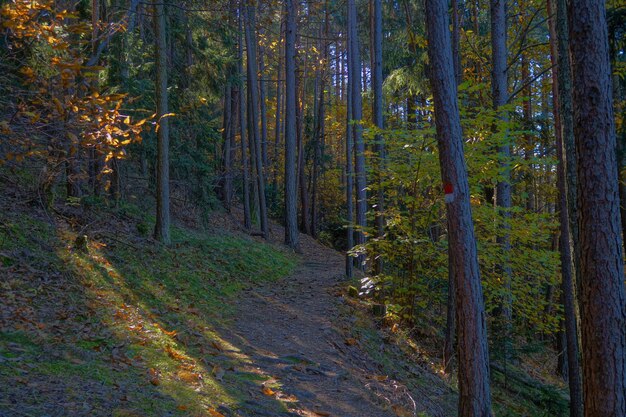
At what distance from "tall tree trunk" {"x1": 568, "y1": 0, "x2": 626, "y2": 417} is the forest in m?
0.02

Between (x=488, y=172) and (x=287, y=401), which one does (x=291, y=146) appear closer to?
(x=488, y=172)

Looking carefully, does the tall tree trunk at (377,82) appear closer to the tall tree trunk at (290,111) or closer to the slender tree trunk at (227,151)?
the tall tree trunk at (290,111)

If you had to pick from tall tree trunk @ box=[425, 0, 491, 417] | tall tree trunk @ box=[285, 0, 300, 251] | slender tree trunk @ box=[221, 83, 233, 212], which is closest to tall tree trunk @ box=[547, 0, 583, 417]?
tall tree trunk @ box=[425, 0, 491, 417]

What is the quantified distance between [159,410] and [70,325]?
8.26 feet

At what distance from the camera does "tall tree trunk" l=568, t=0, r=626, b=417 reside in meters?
5.29

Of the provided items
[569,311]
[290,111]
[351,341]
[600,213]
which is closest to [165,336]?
[351,341]

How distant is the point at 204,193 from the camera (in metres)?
17.0

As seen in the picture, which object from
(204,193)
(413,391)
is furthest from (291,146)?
(413,391)

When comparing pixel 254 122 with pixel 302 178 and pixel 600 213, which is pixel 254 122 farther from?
pixel 600 213

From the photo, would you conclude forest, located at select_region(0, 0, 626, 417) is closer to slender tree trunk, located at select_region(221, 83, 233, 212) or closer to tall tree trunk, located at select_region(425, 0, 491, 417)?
tall tree trunk, located at select_region(425, 0, 491, 417)

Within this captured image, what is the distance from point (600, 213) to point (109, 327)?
19.6 ft

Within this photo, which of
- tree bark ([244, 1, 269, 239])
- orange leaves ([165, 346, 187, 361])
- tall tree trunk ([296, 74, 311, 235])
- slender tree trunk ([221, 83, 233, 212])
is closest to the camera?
orange leaves ([165, 346, 187, 361])

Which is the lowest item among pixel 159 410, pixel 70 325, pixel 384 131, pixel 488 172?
pixel 159 410

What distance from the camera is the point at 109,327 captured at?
7402 millimetres
